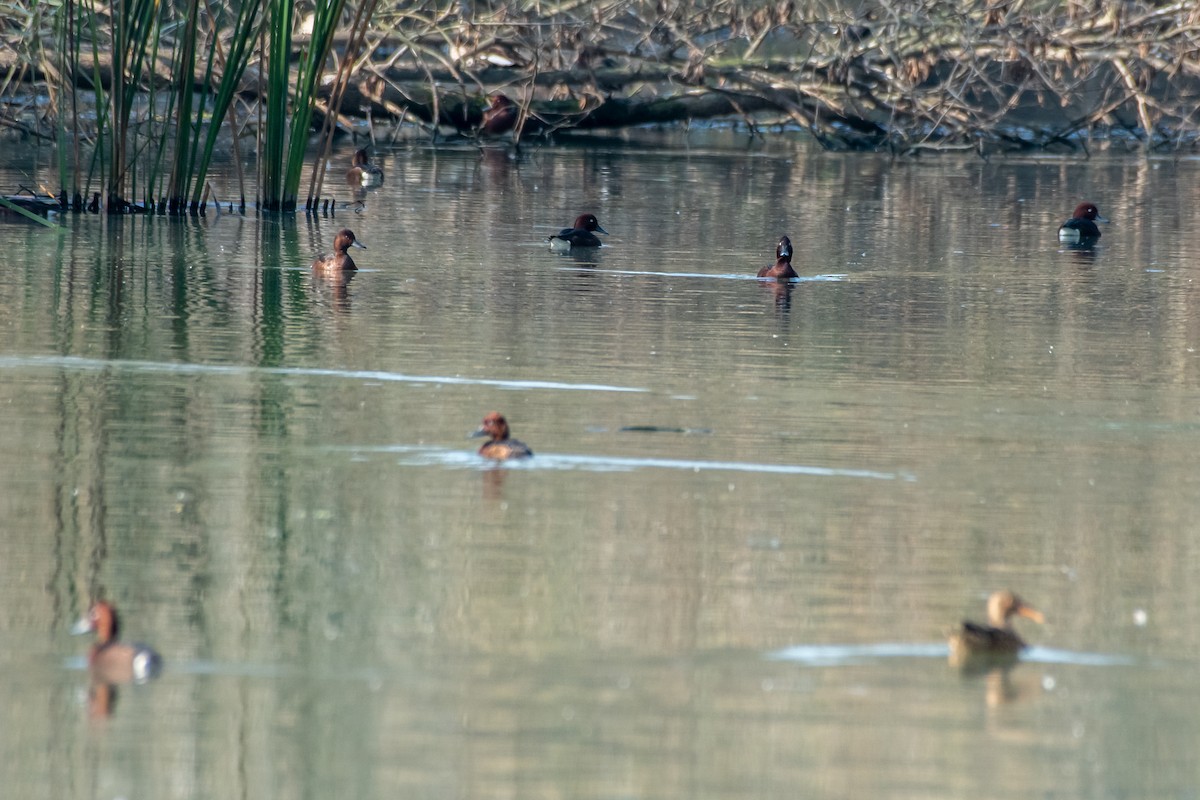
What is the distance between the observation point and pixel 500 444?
28.8ft

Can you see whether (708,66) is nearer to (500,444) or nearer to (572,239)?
(572,239)

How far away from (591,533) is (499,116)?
1005 inches

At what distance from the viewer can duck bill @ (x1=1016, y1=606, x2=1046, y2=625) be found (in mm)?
6541

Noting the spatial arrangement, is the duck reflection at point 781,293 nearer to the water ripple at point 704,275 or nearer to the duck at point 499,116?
the water ripple at point 704,275

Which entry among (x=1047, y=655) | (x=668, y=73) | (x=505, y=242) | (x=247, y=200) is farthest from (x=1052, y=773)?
(x=668, y=73)

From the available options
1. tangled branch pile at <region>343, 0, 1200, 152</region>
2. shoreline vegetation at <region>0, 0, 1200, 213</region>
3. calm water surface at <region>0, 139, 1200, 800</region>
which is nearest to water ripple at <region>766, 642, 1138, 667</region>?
calm water surface at <region>0, 139, 1200, 800</region>

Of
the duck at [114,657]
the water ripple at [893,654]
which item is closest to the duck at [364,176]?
the water ripple at [893,654]

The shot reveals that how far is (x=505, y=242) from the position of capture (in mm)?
19109

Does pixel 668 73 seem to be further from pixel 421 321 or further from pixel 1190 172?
pixel 421 321

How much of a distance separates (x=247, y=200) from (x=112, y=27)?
13.1ft

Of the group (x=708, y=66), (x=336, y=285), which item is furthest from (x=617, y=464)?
(x=708, y=66)

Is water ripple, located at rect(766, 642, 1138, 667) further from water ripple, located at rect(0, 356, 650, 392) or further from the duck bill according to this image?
water ripple, located at rect(0, 356, 650, 392)

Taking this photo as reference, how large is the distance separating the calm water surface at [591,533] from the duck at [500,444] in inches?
6.0

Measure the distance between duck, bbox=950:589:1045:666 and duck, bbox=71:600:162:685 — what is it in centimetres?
217
